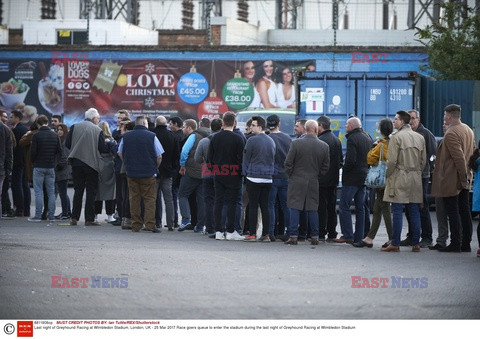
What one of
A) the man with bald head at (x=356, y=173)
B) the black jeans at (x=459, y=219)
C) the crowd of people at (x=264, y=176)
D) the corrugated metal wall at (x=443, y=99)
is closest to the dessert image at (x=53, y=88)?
the corrugated metal wall at (x=443, y=99)

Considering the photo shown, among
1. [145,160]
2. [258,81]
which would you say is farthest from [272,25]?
[145,160]

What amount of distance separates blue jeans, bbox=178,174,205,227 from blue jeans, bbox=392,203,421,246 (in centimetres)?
417

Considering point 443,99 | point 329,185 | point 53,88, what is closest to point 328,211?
point 329,185

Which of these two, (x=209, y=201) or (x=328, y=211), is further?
(x=209, y=201)

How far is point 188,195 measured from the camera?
1836cm

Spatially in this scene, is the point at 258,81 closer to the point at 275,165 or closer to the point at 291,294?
the point at 275,165

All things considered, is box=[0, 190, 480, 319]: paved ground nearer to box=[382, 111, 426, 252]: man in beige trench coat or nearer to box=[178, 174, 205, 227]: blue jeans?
box=[382, 111, 426, 252]: man in beige trench coat

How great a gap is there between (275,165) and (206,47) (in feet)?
72.2

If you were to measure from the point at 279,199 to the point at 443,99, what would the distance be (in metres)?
10.1

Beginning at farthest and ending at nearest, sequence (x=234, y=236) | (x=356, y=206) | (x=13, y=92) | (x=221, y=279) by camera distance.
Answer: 1. (x=13, y=92)
2. (x=234, y=236)
3. (x=356, y=206)
4. (x=221, y=279)

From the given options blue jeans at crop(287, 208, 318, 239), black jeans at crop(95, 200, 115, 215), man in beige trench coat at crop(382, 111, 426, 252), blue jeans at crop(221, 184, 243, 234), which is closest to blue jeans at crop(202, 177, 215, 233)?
blue jeans at crop(221, 184, 243, 234)

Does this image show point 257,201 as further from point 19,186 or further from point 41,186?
point 19,186

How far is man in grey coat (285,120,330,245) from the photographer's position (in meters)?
15.6

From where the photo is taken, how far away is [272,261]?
43.4 ft
